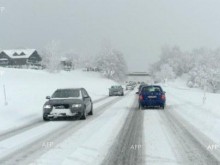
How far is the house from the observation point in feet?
537

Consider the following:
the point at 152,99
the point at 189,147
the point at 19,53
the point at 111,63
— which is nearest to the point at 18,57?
the point at 19,53

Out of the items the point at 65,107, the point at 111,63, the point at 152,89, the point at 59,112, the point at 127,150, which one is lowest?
the point at 59,112

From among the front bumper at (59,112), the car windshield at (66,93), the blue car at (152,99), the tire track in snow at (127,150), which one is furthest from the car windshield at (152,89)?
the tire track in snow at (127,150)

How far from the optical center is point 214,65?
148375 mm

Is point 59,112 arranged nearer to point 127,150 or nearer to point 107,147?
point 107,147

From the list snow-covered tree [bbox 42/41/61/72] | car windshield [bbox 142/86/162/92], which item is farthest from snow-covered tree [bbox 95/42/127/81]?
car windshield [bbox 142/86/162/92]

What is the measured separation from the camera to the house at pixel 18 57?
16362 cm

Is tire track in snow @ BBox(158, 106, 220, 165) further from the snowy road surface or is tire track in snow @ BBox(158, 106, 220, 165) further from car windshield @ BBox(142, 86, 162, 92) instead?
car windshield @ BBox(142, 86, 162, 92)

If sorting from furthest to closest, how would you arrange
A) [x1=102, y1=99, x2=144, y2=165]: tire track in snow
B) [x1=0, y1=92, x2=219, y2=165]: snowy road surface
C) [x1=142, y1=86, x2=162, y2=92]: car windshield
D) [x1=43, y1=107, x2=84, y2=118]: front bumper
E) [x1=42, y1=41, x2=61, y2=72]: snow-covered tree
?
[x1=42, y1=41, x2=61, y2=72]: snow-covered tree < [x1=142, y1=86, x2=162, y2=92]: car windshield < [x1=43, y1=107, x2=84, y2=118]: front bumper < [x1=0, y1=92, x2=219, y2=165]: snowy road surface < [x1=102, y1=99, x2=144, y2=165]: tire track in snow

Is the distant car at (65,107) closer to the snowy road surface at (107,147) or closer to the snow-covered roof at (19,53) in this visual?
the snowy road surface at (107,147)

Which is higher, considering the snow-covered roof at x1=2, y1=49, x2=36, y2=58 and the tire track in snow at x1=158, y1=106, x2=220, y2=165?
the snow-covered roof at x1=2, y1=49, x2=36, y2=58

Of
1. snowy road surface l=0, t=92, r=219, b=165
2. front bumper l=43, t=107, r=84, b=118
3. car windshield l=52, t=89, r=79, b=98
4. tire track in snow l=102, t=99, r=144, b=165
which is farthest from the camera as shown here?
car windshield l=52, t=89, r=79, b=98

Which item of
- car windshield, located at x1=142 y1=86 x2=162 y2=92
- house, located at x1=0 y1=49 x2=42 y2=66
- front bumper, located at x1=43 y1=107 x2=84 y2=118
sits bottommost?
front bumper, located at x1=43 y1=107 x2=84 y2=118

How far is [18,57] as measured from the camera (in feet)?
543
